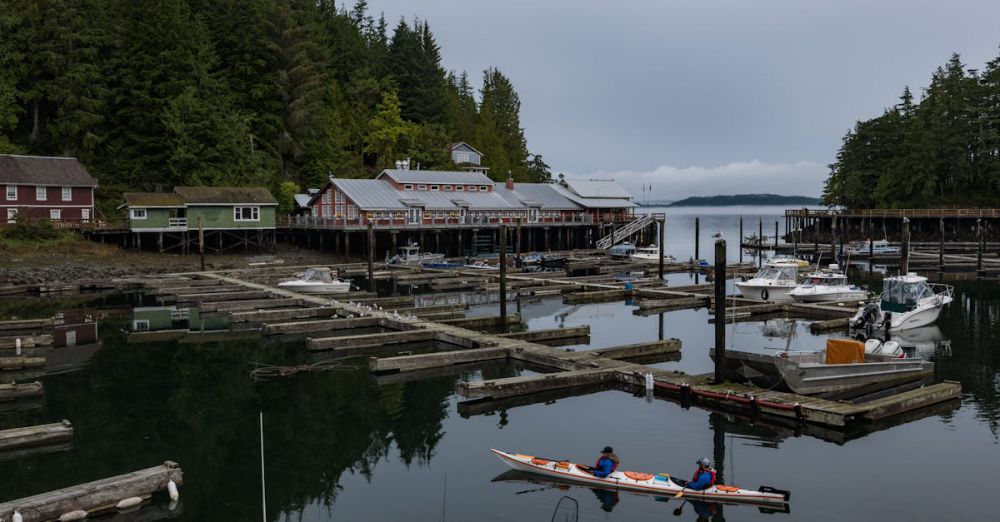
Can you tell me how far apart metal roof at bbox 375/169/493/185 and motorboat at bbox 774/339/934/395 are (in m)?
59.1

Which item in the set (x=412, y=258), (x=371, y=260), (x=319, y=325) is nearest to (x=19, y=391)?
(x=319, y=325)

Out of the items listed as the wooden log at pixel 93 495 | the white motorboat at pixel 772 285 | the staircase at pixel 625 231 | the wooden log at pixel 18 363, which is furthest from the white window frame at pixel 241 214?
the wooden log at pixel 93 495

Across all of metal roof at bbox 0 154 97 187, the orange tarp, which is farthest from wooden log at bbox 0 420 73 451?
metal roof at bbox 0 154 97 187

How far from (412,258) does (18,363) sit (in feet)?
136

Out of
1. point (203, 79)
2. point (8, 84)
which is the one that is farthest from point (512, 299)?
point (8, 84)

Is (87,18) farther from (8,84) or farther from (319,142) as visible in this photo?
(319,142)

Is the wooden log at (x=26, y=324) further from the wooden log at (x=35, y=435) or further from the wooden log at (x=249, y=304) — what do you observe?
the wooden log at (x=35, y=435)

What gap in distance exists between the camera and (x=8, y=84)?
70125 mm

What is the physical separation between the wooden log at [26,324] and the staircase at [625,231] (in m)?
60.4

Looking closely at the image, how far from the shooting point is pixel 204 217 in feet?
218

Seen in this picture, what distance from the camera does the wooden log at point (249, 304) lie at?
4125cm

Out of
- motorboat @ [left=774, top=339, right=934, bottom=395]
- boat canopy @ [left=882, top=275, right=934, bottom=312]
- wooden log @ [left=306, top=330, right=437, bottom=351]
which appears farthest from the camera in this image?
boat canopy @ [left=882, top=275, right=934, bottom=312]

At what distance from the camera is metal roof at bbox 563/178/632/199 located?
93688 mm

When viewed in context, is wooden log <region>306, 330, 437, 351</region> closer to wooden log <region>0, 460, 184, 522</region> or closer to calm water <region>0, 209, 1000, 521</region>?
calm water <region>0, 209, 1000, 521</region>
